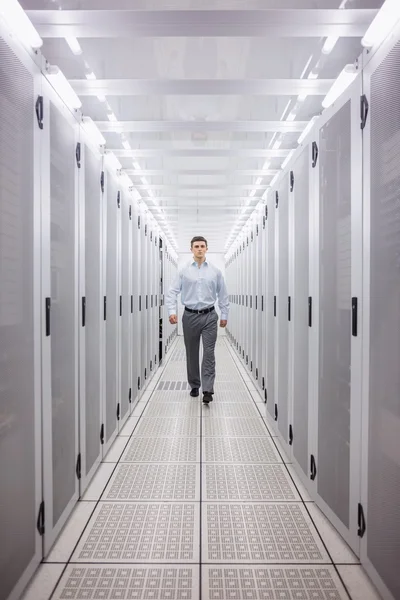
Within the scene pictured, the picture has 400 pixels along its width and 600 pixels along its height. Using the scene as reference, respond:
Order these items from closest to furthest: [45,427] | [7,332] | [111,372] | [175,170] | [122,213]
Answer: [7,332] < [45,427] < [111,372] < [122,213] < [175,170]

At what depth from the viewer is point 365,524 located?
186cm

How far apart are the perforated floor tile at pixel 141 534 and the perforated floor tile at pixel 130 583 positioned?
63 mm

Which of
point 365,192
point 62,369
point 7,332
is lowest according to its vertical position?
point 62,369

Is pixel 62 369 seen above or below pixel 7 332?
below

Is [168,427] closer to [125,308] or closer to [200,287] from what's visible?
[125,308]

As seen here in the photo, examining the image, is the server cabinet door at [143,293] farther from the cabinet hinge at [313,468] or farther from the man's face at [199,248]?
the cabinet hinge at [313,468]

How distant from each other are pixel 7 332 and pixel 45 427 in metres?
0.63

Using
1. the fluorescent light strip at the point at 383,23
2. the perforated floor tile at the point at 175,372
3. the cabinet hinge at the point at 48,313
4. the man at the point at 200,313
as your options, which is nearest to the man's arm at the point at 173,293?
the man at the point at 200,313

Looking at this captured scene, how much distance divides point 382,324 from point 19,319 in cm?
144

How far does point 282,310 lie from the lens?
3.50 m

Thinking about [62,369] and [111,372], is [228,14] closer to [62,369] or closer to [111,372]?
[62,369]

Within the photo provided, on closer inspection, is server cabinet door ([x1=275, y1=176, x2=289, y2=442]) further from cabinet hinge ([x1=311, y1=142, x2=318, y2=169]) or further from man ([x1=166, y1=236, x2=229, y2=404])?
man ([x1=166, y1=236, x2=229, y2=404])

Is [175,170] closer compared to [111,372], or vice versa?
[111,372]

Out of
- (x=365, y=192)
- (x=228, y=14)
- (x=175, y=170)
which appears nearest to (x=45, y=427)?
(x=365, y=192)
